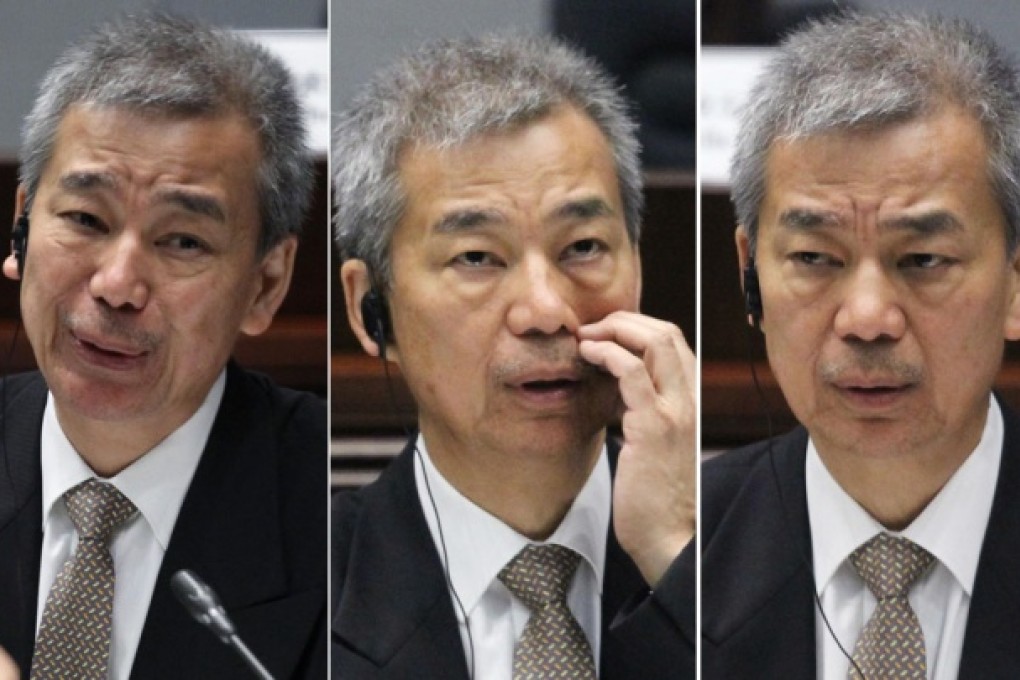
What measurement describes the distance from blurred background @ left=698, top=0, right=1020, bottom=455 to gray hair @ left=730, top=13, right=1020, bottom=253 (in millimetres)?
37

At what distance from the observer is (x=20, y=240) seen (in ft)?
11.2

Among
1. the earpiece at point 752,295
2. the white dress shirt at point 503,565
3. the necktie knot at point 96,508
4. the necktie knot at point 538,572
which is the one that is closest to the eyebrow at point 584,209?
the earpiece at point 752,295

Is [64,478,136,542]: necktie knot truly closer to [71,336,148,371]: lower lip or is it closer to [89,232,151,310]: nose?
[71,336,148,371]: lower lip

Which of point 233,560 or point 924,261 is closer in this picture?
point 924,261

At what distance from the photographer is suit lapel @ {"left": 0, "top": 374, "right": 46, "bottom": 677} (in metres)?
3.43

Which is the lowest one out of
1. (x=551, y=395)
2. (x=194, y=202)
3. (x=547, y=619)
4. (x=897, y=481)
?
(x=547, y=619)

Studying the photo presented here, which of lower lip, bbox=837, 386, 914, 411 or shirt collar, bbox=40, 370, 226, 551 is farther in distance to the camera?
shirt collar, bbox=40, 370, 226, 551

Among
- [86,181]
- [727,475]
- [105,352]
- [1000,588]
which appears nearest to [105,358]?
[105,352]

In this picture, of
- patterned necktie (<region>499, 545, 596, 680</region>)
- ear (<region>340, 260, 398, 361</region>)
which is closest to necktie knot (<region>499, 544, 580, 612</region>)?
patterned necktie (<region>499, 545, 596, 680</region>)

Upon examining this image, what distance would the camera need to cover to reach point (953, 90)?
315 cm

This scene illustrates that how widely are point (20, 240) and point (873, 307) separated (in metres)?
2.02

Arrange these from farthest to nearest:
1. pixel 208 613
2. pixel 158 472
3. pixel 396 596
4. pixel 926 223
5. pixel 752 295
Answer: pixel 158 472 < pixel 396 596 < pixel 752 295 < pixel 926 223 < pixel 208 613

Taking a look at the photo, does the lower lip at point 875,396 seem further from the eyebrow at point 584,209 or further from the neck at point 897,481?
the eyebrow at point 584,209

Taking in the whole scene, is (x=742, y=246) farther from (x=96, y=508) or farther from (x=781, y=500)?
(x=96, y=508)
